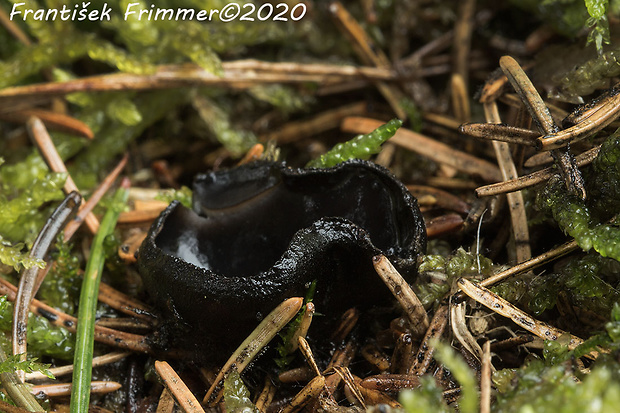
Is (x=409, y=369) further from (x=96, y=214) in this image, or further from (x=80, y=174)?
(x=80, y=174)

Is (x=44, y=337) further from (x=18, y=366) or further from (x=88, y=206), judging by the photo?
(x=88, y=206)

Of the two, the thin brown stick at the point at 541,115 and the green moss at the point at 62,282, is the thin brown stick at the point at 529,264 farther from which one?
the green moss at the point at 62,282

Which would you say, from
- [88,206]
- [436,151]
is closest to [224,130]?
[88,206]

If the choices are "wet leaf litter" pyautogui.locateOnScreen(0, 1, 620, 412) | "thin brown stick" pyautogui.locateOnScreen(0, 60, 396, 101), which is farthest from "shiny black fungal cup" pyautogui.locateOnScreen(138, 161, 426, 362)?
"thin brown stick" pyautogui.locateOnScreen(0, 60, 396, 101)

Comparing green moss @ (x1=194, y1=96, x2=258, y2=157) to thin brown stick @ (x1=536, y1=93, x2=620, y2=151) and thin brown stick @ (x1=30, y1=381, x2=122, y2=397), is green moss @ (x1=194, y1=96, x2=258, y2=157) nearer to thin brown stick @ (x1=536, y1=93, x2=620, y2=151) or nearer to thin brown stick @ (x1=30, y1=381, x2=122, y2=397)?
thin brown stick @ (x1=30, y1=381, x2=122, y2=397)

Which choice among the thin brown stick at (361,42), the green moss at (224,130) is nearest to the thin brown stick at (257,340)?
the green moss at (224,130)

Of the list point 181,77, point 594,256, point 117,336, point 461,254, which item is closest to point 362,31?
point 181,77
